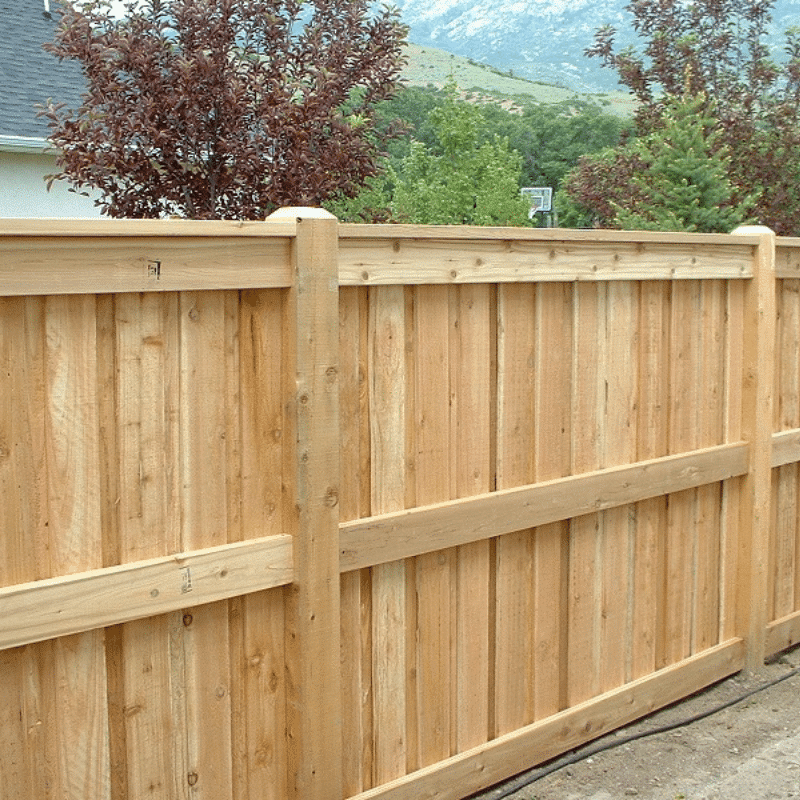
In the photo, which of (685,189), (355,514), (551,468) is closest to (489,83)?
(685,189)

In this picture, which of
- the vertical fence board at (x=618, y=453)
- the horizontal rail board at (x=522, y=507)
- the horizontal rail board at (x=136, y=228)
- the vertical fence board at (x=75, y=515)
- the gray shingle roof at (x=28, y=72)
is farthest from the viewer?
the gray shingle roof at (x=28, y=72)

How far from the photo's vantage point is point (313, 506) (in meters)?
3.17

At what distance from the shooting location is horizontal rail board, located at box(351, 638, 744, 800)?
367 cm

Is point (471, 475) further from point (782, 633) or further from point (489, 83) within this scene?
point (489, 83)

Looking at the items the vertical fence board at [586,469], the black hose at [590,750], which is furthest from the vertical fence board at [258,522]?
the vertical fence board at [586,469]

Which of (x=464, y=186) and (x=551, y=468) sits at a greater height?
(x=464, y=186)

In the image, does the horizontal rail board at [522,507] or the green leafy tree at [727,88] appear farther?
the green leafy tree at [727,88]

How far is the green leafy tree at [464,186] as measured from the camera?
744 inches

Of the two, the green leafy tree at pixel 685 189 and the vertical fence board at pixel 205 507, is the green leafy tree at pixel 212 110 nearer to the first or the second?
the green leafy tree at pixel 685 189

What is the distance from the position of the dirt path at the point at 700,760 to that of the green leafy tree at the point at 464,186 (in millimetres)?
14065

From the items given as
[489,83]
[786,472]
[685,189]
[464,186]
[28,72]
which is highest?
[489,83]

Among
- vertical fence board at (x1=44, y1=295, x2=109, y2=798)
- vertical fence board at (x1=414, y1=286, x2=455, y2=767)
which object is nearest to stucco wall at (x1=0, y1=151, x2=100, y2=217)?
vertical fence board at (x1=414, y1=286, x2=455, y2=767)

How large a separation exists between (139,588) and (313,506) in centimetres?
56

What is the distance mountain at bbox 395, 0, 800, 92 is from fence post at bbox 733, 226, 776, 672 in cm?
15279
